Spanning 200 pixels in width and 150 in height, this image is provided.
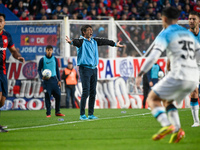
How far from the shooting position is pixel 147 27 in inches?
732

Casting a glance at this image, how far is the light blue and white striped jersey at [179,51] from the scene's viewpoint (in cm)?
624

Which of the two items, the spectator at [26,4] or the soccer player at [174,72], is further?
the spectator at [26,4]

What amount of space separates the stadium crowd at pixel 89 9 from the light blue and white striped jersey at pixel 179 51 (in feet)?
42.2

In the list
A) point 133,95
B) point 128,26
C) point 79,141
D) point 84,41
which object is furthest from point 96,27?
point 79,141

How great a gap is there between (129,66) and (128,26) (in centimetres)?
175

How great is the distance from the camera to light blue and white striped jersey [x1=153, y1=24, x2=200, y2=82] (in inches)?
246

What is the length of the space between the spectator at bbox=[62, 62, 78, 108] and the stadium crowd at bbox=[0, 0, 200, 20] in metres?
2.33

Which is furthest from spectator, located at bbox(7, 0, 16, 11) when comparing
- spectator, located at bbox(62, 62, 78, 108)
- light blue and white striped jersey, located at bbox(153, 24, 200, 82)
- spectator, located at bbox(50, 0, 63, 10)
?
light blue and white striped jersey, located at bbox(153, 24, 200, 82)

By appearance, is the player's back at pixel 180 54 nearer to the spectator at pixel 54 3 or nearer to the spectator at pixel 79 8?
the spectator at pixel 79 8

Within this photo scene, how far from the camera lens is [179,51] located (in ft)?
20.6

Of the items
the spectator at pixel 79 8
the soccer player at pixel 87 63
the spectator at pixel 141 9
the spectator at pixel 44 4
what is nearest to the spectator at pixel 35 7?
the spectator at pixel 44 4

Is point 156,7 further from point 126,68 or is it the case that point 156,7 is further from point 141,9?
point 126,68

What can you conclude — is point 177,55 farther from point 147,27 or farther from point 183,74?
point 147,27

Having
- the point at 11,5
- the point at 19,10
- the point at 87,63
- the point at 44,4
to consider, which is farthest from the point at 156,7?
the point at 87,63
